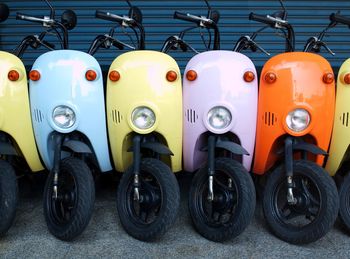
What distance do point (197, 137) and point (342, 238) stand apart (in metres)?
1.12

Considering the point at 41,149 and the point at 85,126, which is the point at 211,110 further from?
the point at 41,149

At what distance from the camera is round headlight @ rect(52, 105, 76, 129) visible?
269cm

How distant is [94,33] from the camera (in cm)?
479

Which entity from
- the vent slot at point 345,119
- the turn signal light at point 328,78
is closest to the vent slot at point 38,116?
the turn signal light at point 328,78

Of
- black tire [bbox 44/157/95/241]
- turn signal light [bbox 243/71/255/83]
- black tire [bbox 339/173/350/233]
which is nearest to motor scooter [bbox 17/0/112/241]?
black tire [bbox 44/157/95/241]

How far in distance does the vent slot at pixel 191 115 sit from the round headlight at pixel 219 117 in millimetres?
104

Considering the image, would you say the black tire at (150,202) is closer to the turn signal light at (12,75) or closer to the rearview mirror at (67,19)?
the turn signal light at (12,75)

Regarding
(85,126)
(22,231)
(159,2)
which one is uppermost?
(159,2)

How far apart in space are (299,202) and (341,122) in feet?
1.96

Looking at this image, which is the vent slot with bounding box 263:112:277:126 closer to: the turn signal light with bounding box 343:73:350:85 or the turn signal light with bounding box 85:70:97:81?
the turn signal light with bounding box 343:73:350:85

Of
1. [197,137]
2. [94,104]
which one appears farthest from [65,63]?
[197,137]

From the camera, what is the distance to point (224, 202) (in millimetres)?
2584

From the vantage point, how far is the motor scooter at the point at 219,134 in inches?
100

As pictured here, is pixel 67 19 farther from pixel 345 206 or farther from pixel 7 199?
pixel 345 206
